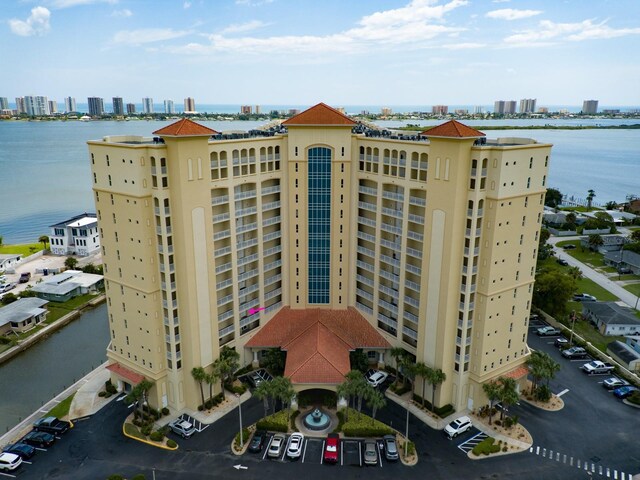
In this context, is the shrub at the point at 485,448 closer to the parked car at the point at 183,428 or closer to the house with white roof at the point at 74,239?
the parked car at the point at 183,428

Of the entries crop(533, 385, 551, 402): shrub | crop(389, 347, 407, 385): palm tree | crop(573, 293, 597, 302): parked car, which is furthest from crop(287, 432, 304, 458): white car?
crop(573, 293, 597, 302): parked car

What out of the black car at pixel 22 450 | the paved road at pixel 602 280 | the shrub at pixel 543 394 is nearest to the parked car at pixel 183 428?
the black car at pixel 22 450

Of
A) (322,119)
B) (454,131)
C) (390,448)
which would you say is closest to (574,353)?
(390,448)

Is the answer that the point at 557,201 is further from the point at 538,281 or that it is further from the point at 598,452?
the point at 598,452

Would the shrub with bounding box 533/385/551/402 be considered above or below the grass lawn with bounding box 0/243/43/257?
above

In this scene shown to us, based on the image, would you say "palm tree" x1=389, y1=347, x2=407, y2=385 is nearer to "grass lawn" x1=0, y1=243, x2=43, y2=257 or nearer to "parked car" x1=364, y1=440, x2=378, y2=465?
"parked car" x1=364, y1=440, x2=378, y2=465

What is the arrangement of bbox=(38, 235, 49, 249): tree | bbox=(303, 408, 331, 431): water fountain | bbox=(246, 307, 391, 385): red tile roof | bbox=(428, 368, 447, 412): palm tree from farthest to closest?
bbox=(38, 235, 49, 249): tree → bbox=(246, 307, 391, 385): red tile roof → bbox=(428, 368, 447, 412): palm tree → bbox=(303, 408, 331, 431): water fountain

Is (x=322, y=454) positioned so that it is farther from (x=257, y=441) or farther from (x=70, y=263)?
(x=70, y=263)
